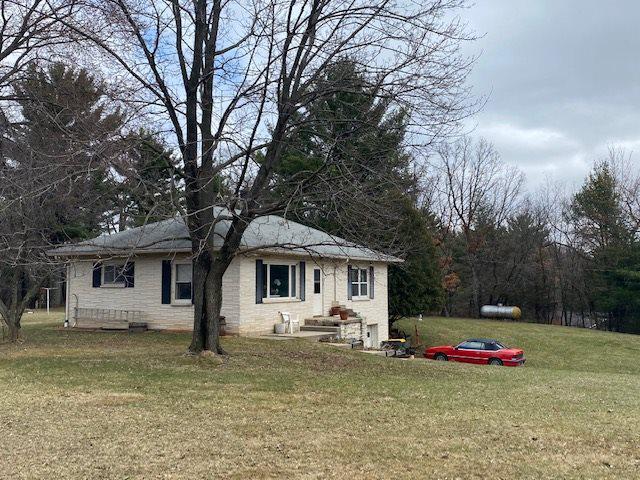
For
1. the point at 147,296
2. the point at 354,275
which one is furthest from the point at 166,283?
the point at 354,275

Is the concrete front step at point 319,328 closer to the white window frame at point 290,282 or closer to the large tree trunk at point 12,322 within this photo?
the white window frame at point 290,282

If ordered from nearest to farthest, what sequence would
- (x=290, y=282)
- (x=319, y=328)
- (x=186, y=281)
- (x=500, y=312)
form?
(x=186, y=281) → (x=319, y=328) → (x=290, y=282) → (x=500, y=312)

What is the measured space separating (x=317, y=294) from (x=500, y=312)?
25.5 metres

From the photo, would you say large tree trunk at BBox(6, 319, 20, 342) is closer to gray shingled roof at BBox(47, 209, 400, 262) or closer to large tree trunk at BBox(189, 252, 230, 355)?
gray shingled roof at BBox(47, 209, 400, 262)

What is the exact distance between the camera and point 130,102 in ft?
39.7

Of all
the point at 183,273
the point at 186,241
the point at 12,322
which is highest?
the point at 186,241

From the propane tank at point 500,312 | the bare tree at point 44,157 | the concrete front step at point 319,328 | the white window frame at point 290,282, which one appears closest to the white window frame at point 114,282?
the bare tree at point 44,157

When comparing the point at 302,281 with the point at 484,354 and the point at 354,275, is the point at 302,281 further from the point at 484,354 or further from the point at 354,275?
the point at 484,354

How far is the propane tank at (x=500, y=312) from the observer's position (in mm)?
44500

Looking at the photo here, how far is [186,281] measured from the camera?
20.5 meters

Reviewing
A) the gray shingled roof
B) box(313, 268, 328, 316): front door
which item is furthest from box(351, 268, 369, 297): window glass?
box(313, 268, 328, 316): front door

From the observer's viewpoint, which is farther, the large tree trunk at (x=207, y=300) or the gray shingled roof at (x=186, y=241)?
the gray shingled roof at (x=186, y=241)

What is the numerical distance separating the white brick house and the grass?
15.9ft

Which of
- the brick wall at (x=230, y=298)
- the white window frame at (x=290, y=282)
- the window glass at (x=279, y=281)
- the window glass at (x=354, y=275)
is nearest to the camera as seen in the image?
the brick wall at (x=230, y=298)
